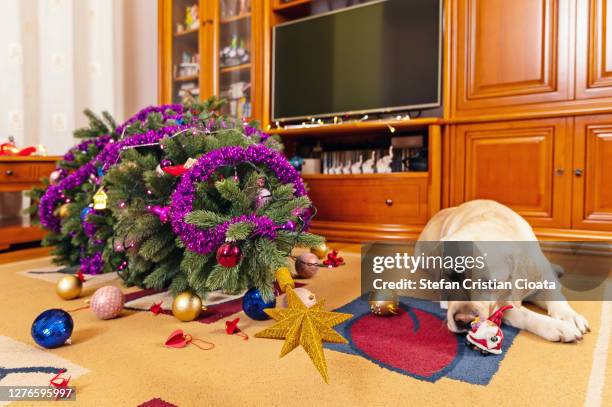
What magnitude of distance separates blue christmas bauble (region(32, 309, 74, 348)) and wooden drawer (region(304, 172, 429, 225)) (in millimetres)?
1805

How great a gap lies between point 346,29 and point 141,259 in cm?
202

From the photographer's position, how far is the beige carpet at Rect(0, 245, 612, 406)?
0.77 metres

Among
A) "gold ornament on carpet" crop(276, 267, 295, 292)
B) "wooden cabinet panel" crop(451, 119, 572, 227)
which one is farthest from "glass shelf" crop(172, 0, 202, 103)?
"gold ornament on carpet" crop(276, 267, 295, 292)

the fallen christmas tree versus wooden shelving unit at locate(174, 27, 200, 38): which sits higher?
wooden shelving unit at locate(174, 27, 200, 38)

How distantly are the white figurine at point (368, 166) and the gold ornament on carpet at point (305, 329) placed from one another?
6.30 feet

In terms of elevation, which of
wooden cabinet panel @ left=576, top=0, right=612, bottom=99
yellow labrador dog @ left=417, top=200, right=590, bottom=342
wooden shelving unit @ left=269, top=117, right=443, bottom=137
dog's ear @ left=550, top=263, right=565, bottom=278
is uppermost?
wooden cabinet panel @ left=576, top=0, right=612, bottom=99

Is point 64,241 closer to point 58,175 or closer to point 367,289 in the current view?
point 58,175

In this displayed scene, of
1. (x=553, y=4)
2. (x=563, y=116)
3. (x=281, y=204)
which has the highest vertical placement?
(x=553, y=4)

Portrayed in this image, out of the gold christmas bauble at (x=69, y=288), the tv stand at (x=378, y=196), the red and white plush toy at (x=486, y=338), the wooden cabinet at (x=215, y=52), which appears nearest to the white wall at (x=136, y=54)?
the wooden cabinet at (x=215, y=52)

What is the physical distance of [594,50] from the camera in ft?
6.36

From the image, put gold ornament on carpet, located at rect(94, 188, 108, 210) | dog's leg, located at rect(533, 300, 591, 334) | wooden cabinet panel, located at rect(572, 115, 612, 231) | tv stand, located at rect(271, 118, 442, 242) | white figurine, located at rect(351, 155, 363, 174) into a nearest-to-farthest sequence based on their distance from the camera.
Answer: dog's leg, located at rect(533, 300, 591, 334) < gold ornament on carpet, located at rect(94, 188, 108, 210) < wooden cabinet panel, located at rect(572, 115, 612, 231) < tv stand, located at rect(271, 118, 442, 242) < white figurine, located at rect(351, 155, 363, 174)

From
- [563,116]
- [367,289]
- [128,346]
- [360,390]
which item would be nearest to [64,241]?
[128,346]

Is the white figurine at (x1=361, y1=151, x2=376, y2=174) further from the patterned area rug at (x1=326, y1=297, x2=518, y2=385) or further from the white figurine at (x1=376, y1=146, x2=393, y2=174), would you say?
the patterned area rug at (x1=326, y1=297, x2=518, y2=385)

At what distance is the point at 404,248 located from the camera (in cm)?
239
